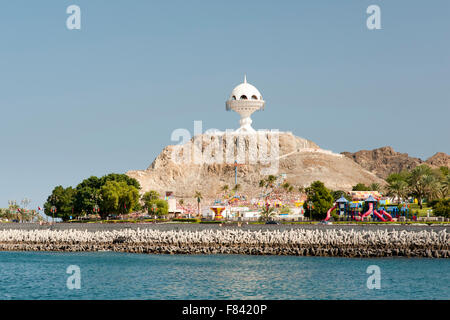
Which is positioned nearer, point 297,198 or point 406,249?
point 406,249

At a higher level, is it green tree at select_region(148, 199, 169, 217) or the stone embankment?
green tree at select_region(148, 199, 169, 217)

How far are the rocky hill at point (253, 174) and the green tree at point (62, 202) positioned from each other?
53522 millimetres

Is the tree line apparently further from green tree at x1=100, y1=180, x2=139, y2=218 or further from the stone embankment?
the stone embankment

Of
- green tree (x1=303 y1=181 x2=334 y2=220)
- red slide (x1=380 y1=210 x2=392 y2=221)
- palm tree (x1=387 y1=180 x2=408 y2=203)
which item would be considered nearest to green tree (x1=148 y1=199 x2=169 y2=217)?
green tree (x1=303 y1=181 x2=334 y2=220)

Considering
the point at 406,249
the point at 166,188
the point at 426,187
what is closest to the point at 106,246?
the point at 406,249

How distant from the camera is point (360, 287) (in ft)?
127

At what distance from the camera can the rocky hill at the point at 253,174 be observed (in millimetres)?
173500

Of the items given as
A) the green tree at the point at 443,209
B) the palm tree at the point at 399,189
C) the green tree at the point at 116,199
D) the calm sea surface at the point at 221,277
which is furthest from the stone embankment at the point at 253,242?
the palm tree at the point at 399,189

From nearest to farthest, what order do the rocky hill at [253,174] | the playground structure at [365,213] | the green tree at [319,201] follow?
the playground structure at [365,213]
the green tree at [319,201]
the rocky hill at [253,174]

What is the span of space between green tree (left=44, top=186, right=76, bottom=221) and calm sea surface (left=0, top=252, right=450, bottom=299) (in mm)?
66038

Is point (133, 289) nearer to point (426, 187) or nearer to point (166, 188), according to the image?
point (426, 187)

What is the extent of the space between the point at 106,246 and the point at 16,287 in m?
24.1

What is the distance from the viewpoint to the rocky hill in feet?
569

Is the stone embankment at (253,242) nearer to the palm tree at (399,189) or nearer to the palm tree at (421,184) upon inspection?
the palm tree at (421,184)
